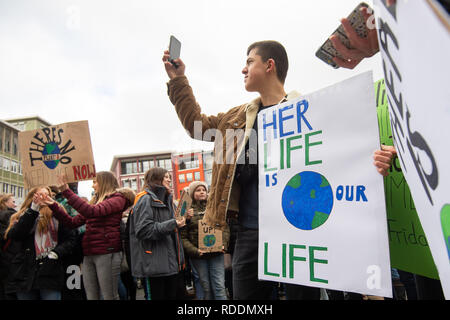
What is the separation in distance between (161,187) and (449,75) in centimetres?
321

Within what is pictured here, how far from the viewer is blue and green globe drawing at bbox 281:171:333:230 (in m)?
1.33

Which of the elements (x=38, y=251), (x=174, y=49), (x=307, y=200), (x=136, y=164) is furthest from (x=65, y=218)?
(x=136, y=164)

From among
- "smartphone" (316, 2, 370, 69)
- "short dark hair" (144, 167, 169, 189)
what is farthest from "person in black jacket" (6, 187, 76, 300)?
"smartphone" (316, 2, 370, 69)

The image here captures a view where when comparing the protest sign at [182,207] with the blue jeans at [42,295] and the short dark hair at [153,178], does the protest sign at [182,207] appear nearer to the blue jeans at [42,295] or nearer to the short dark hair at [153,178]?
the short dark hair at [153,178]

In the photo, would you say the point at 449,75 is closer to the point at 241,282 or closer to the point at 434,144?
the point at 434,144

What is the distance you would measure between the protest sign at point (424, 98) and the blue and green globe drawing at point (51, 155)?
A: 291 centimetres

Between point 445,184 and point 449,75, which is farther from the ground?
point 449,75

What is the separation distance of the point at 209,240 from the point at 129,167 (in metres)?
57.5

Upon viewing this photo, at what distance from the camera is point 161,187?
3523 mm

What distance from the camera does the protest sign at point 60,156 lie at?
9.86 ft

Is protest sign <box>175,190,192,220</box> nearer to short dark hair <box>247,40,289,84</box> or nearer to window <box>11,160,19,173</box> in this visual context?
short dark hair <box>247,40,289,84</box>

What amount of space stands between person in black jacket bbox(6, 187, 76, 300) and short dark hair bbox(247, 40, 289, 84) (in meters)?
2.66

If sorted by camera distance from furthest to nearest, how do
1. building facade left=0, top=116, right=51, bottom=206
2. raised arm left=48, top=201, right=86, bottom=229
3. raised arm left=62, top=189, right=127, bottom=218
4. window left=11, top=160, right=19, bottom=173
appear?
window left=11, top=160, right=19, bottom=173 < building facade left=0, top=116, right=51, bottom=206 < raised arm left=48, top=201, right=86, bottom=229 < raised arm left=62, top=189, right=127, bottom=218
